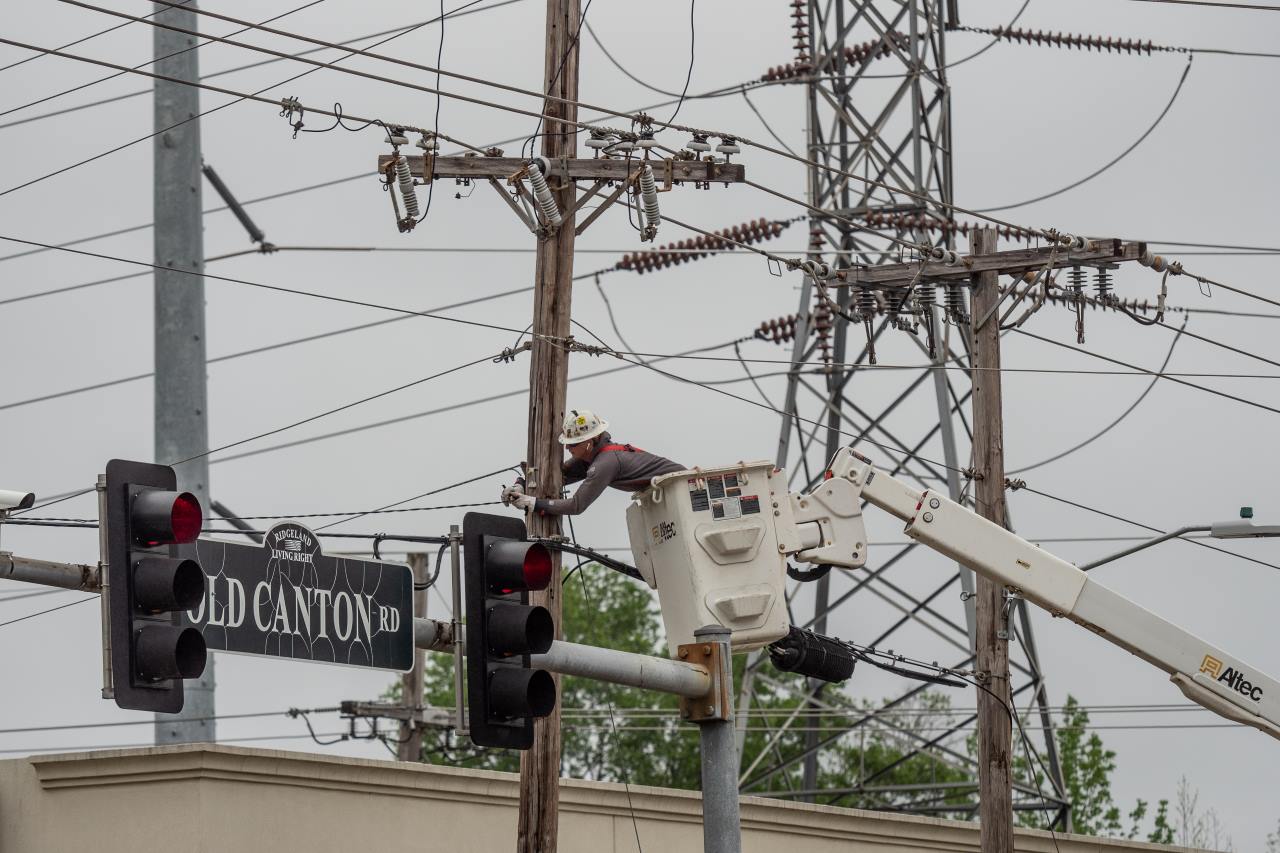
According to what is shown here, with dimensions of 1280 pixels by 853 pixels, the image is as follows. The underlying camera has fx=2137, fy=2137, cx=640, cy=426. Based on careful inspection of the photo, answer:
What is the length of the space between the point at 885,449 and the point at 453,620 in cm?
1207

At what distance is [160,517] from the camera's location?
30.7ft

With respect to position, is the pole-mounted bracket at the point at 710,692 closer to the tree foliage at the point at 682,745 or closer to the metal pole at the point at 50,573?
the metal pole at the point at 50,573

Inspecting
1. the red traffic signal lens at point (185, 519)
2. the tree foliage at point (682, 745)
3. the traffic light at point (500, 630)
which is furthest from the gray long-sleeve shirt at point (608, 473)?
the tree foliage at point (682, 745)

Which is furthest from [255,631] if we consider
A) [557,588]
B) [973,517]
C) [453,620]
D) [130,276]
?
[130,276]

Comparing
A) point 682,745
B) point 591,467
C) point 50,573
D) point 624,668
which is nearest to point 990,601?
point 591,467

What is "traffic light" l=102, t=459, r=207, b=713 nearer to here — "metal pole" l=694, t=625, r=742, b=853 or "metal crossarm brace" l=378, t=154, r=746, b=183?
"metal pole" l=694, t=625, r=742, b=853

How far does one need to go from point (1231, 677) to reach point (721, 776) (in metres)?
6.63

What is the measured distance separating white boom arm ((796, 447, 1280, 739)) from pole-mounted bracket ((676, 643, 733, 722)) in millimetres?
4754

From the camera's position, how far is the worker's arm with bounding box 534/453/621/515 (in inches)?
584

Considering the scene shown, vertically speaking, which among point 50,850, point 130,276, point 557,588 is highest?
point 130,276

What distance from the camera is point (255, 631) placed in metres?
10.9

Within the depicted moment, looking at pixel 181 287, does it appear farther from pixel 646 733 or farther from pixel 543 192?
pixel 646 733

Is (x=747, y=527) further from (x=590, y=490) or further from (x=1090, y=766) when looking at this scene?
(x=1090, y=766)

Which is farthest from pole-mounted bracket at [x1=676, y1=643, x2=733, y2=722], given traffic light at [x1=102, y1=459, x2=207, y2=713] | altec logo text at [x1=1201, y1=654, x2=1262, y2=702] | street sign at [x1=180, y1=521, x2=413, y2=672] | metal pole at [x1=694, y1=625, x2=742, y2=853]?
altec logo text at [x1=1201, y1=654, x2=1262, y2=702]
